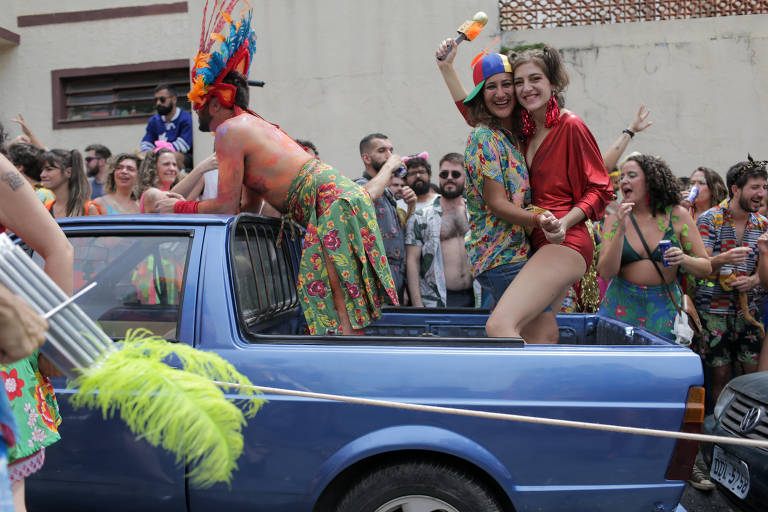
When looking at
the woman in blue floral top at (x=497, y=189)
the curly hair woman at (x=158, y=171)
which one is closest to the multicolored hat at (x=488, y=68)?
the woman in blue floral top at (x=497, y=189)

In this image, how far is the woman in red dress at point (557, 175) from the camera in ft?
9.74

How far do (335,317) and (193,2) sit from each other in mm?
7236

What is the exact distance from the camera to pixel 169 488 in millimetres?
2439

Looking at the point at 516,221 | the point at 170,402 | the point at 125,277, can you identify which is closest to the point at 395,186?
the point at 516,221

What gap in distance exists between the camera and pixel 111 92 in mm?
10344

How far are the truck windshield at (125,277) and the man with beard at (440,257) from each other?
8.66 feet

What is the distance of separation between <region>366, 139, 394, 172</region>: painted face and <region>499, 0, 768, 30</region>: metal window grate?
4.27m

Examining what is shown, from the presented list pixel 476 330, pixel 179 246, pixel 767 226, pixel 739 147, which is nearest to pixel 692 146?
pixel 739 147

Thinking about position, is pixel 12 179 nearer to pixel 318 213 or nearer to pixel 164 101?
pixel 318 213

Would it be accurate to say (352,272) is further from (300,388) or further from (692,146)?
(692,146)

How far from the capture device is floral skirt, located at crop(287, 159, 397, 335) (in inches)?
123

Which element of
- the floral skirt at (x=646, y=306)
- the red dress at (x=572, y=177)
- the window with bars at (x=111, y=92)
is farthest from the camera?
the window with bars at (x=111, y=92)

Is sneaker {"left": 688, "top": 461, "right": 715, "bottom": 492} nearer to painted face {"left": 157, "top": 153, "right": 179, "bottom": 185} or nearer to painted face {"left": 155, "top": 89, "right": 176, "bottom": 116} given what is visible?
painted face {"left": 157, "top": 153, "right": 179, "bottom": 185}

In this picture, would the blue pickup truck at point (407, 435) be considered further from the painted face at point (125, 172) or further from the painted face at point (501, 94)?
the painted face at point (125, 172)
